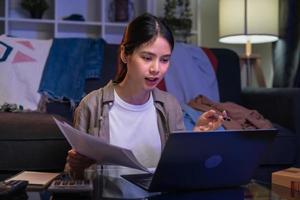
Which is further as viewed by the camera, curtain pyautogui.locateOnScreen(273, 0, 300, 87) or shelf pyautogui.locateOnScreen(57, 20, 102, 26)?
shelf pyautogui.locateOnScreen(57, 20, 102, 26)

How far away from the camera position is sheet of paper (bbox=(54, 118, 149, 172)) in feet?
2.43

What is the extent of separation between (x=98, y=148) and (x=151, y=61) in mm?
274

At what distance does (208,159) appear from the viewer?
737 mm

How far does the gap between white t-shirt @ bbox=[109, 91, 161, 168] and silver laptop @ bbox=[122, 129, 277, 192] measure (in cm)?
28

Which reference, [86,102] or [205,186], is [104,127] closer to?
[86,102]

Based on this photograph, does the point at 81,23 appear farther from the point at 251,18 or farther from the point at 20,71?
the point at 251,18

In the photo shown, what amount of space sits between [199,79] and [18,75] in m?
0.91

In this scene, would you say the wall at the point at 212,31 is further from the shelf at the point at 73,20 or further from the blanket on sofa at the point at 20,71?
the blanket on sofa at the point at 20,71

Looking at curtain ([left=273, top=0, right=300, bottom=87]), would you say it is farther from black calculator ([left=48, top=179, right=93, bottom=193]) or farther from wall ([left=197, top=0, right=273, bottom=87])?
black calculator ([left=48, top=179, right=93, bottom=193])

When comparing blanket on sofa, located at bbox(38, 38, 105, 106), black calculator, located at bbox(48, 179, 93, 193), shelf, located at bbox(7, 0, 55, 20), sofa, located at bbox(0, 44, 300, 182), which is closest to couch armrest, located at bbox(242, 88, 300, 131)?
sofa, located at bbox(0, 44, 300, 182)

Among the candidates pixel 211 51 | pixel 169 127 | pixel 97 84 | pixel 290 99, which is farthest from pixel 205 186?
pixel 211 51

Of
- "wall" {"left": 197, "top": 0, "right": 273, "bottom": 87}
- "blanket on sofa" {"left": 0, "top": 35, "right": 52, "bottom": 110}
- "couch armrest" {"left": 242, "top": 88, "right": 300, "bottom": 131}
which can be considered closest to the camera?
"couch armrest" {"left": 242, "top": 88, "right": 300, "bottom": 131}

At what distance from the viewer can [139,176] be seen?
0.90 meters

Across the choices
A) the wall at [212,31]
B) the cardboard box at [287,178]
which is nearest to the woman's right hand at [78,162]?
the cardboard box at [287,178]
